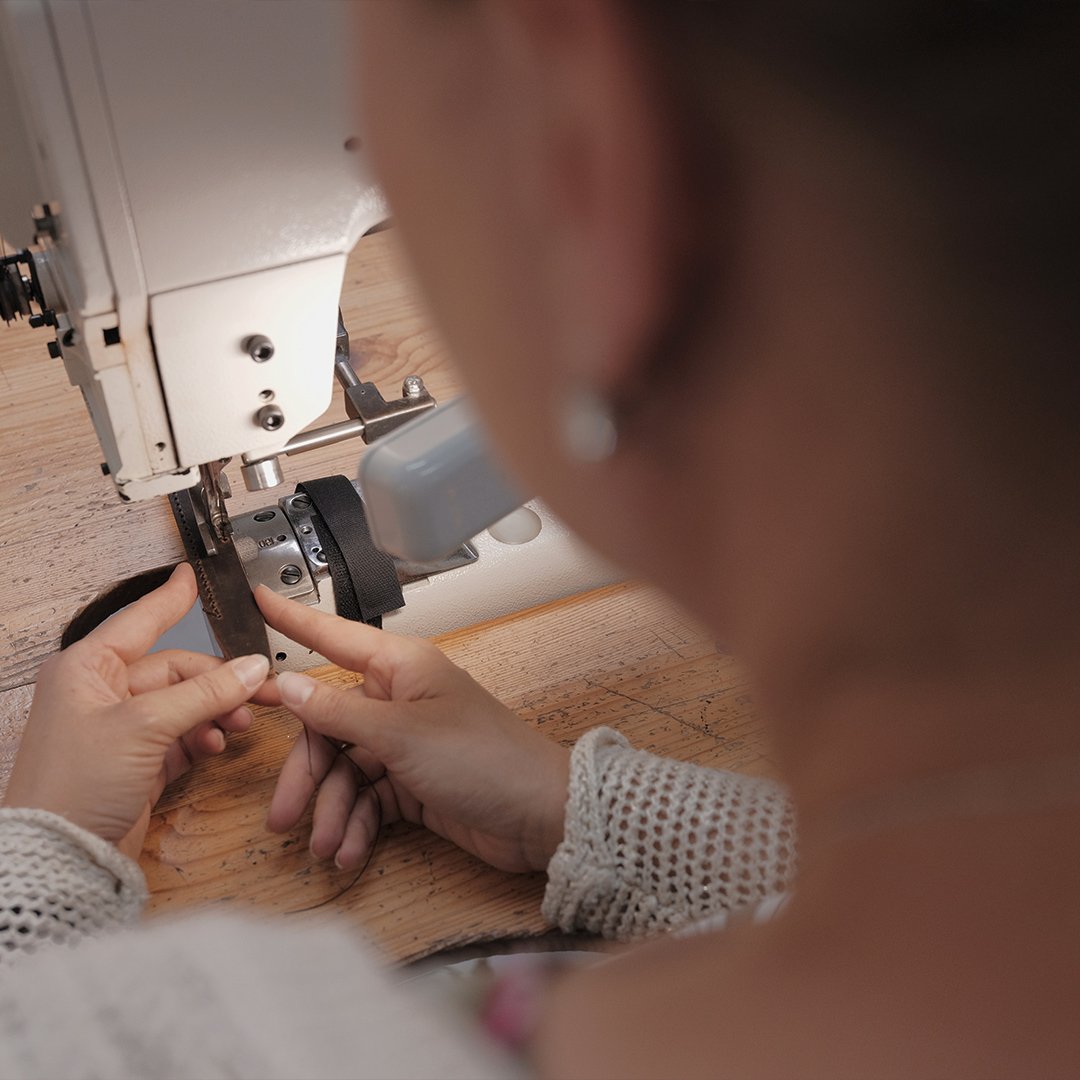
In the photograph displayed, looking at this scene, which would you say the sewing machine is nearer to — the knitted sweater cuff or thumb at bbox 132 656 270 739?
thumb at bbox 132 656 270 739

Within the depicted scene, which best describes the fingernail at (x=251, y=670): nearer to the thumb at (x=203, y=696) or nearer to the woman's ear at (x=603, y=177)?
the thumb at (x=203, y=696)

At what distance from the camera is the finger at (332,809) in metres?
0.81

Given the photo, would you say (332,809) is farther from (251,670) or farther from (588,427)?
→ (588,427)

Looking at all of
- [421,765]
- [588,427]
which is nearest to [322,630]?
[421,765]

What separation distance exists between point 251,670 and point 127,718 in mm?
104

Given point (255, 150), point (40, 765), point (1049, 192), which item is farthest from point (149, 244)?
point (1049, 192)

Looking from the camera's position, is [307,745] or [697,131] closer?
[697,131]

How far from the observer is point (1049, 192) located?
0.86ft

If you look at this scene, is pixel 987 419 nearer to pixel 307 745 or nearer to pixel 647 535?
pixel 647 535

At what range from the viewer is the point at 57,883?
72 centimetres

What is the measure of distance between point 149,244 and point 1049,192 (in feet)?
1.92

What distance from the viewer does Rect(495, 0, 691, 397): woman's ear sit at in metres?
0.26

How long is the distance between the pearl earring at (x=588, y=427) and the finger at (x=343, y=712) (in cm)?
54

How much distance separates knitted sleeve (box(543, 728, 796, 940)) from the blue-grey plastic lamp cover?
0.27 m
